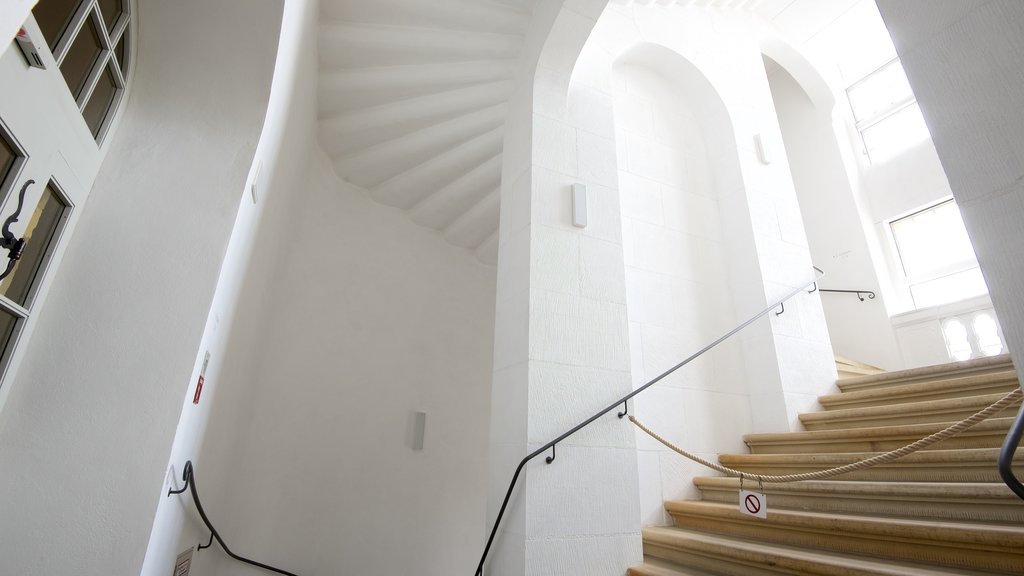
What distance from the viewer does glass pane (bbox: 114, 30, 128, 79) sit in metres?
2.07

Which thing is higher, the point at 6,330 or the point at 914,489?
the point at 6,330

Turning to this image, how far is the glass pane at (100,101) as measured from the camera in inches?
75.9

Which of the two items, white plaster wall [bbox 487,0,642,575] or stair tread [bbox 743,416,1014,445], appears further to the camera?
white plaster wall [bbox 487,0,642,575]

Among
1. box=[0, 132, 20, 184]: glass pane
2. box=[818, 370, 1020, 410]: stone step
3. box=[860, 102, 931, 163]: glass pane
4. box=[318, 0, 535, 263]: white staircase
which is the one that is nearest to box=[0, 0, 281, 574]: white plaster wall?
box=[0, 132, 20, 184]: glass pane

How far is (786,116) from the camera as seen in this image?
6785mm

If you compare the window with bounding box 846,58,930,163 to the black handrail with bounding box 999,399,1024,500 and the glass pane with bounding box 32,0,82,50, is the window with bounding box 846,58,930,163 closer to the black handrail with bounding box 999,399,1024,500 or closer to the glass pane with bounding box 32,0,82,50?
the black handrail with bounding box 999,399,1024,500

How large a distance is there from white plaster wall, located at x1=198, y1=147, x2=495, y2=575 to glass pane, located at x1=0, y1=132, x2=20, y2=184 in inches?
66.3

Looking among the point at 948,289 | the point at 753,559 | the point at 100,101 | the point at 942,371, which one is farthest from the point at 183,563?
the point at 948,289

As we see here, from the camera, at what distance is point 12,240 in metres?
1.55

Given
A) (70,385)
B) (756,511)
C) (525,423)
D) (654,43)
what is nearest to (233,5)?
(70,385)

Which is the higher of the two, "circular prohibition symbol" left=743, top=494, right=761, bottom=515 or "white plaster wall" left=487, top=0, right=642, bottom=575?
"white plaster wall" left=487, top=0, right=642, bottom=575

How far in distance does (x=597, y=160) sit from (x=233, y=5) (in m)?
2.14

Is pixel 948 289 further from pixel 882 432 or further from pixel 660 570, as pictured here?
pixel 660 570

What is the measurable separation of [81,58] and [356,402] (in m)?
3.15
